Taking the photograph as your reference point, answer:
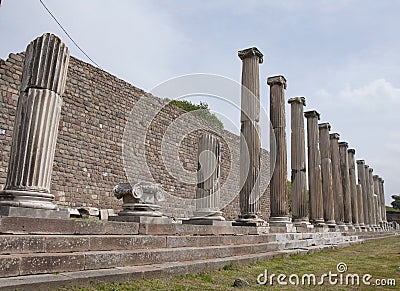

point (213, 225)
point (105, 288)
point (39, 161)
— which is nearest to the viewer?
point (105, 288)

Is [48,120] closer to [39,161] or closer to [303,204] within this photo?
[39,161]

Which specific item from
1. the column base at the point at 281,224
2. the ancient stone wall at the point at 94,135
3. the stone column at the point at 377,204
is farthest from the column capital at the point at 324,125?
the stone column at the point at 377,204

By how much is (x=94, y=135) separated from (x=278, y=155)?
6.58 metres

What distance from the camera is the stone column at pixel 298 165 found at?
13.9 m

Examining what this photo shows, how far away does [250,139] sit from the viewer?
430 inches

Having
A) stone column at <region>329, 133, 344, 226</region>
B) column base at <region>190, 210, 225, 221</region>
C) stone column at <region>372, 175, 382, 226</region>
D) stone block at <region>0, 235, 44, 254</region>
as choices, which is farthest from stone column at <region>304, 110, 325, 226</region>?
stone column at <region>372, 175, 382, 226</region>

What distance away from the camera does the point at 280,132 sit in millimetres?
12812

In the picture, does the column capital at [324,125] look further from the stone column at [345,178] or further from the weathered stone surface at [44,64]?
the weathered stone surface at [44,64]

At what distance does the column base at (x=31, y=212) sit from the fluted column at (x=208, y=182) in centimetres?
429

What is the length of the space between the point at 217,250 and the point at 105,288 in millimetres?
3366

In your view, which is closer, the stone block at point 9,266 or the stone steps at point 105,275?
the stone steps at point 105,275

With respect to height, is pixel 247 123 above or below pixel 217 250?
above

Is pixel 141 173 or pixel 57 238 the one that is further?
pixel 141 173

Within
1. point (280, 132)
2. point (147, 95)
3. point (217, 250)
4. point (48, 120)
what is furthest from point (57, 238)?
point (147, 95)
